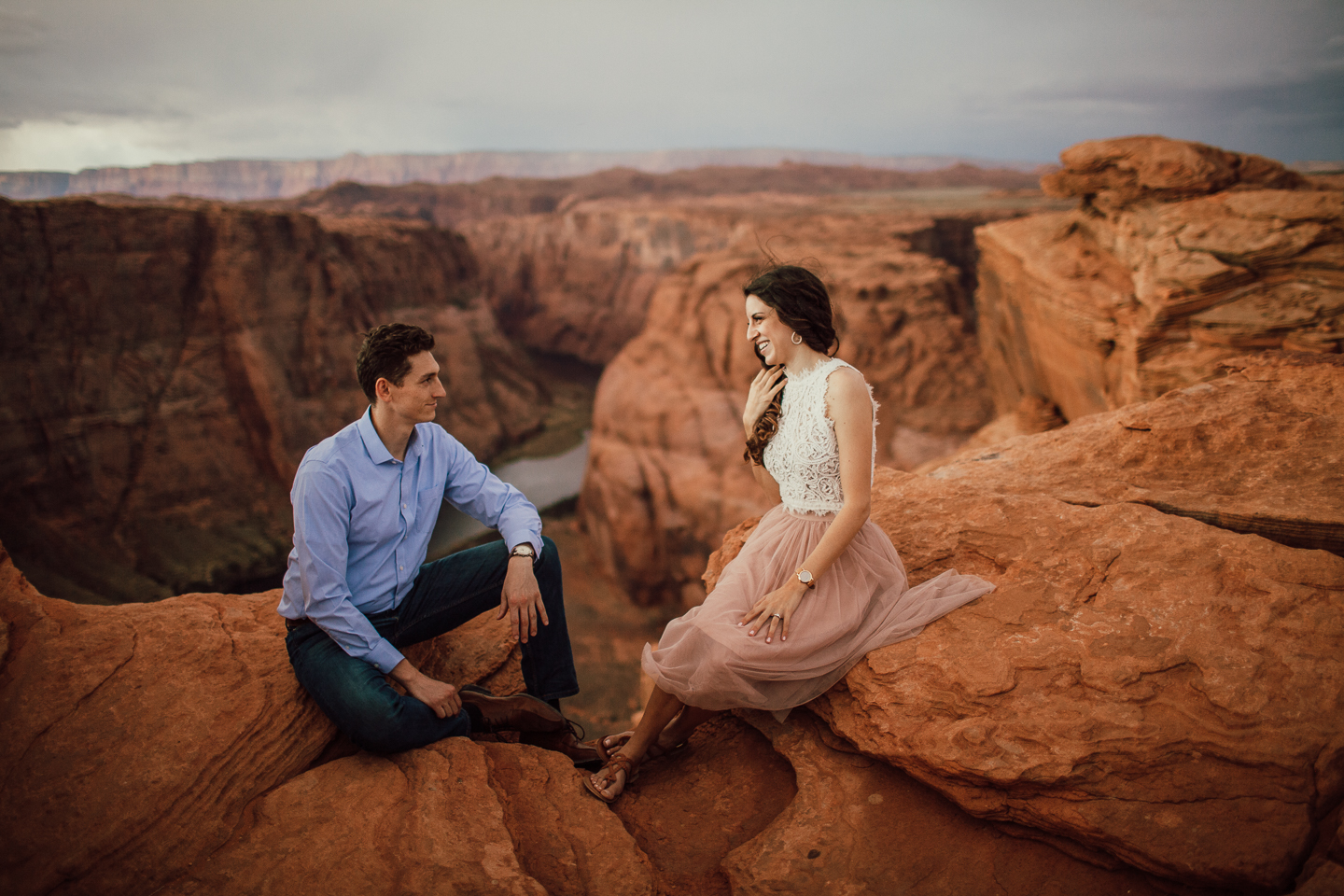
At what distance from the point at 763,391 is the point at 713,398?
→ 516 inches

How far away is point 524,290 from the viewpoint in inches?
1580

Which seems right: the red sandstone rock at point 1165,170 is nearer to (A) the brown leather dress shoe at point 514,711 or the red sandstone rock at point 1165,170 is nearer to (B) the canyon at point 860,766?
(B) the canyon at point 860,766

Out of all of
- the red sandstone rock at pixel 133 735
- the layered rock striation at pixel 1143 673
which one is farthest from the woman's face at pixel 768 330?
the red sandstone rock at pixel 133 735

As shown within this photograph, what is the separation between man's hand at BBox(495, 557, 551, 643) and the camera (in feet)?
10.1

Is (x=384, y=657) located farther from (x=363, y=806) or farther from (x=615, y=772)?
(x=615, y=772)

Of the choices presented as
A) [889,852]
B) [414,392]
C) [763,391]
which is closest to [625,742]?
[889,852]

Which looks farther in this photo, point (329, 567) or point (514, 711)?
point (514, 711)

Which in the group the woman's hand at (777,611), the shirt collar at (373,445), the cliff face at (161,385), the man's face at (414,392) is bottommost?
the cliff face at (161,385)

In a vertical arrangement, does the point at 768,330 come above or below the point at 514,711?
above

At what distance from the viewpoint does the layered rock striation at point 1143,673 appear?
6.98 feet

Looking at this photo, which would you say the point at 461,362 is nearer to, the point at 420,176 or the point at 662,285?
the point at 662,285

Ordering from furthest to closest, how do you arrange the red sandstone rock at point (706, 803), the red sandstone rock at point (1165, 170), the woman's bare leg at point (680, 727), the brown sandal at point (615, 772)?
the red sandstone rock at point (1165, 170) < the woman's bare leg at point (680, 727) < the brown sandal at point (615, 772) < the red sandstone rock at point (706, 803)

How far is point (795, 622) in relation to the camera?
2.70 meters

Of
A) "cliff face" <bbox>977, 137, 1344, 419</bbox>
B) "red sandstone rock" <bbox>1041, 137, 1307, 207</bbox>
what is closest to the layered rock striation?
"cliff face" <bbox>977, 137, 1344, 419</bbox>
